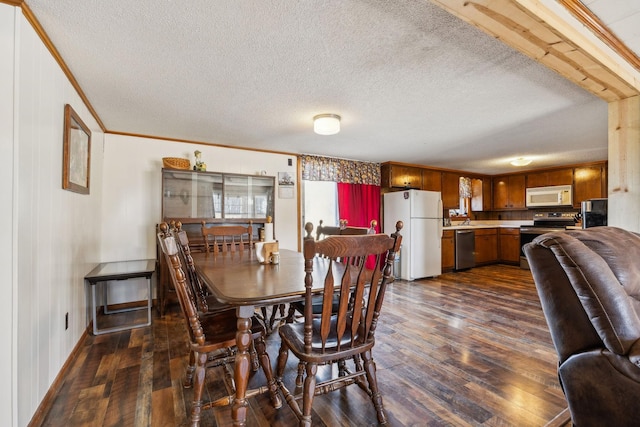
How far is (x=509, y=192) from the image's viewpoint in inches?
254

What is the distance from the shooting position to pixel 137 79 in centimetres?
211

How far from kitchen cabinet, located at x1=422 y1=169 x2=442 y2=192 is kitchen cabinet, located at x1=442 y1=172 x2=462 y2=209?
0.14 meters

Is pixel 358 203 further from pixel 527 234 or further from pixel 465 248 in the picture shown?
pixel 527 234

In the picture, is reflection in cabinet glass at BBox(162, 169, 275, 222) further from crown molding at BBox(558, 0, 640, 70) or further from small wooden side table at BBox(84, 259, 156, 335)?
crown molding at BBox(558, 0, 640, 70)

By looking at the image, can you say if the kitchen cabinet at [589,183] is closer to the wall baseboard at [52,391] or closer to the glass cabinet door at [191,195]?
the glass cabinet door at [191,195]

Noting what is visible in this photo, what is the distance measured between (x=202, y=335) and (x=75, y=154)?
1.80 m

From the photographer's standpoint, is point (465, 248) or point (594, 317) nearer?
point (594, 317)

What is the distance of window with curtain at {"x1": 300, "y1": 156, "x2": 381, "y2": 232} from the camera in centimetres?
465

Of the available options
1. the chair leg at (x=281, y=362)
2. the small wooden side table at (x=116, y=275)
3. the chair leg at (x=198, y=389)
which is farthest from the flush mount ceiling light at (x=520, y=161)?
the small wooden side table at (x=116, y=275)

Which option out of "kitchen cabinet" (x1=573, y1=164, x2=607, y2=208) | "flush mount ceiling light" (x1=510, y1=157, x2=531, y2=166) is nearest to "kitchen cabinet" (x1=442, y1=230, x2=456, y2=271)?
"flush mount ceiling light" (x1=510, y1=157, x2=531, y2=166)

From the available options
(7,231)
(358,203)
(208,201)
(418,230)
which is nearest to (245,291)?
(7,231)

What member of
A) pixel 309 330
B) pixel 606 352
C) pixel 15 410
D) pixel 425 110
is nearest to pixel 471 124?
pixel 425 110

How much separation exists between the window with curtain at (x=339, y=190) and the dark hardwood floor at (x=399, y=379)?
2133 mm

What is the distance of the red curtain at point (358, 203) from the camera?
4.85 metres
